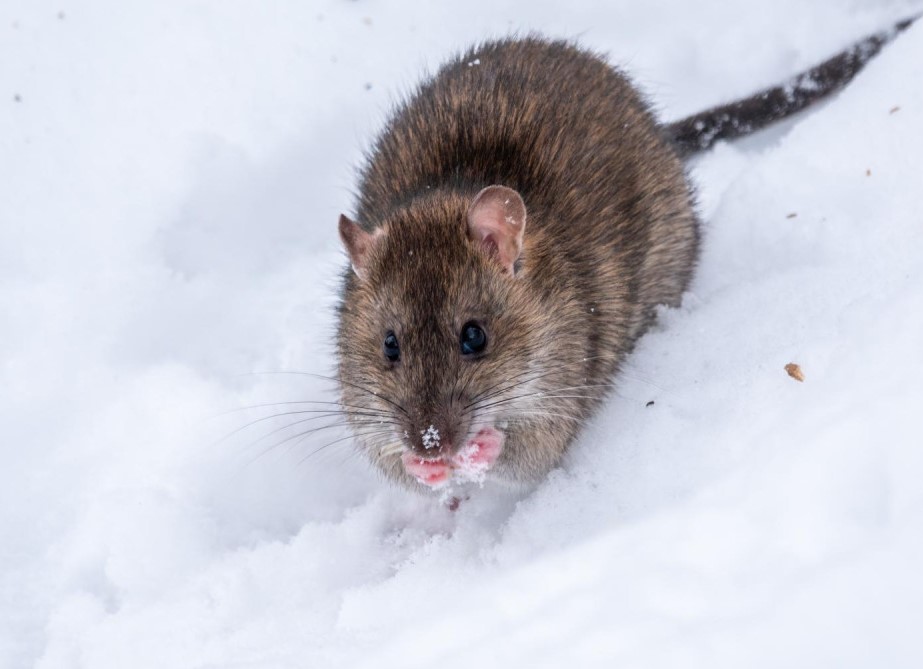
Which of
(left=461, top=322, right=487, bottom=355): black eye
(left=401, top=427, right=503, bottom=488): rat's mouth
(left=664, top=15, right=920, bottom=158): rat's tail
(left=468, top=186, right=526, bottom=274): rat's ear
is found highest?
(left=468, top=186, right=526, bottom=274): rat's ear

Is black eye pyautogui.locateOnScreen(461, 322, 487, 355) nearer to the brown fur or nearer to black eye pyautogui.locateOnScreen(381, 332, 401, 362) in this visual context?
the brown fur

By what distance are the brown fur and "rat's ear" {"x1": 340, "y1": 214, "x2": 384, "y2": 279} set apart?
2 centimetres

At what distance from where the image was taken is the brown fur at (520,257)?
3227 millimetres

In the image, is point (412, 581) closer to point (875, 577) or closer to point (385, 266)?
point (385, 266)

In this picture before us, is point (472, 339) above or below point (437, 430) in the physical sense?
above

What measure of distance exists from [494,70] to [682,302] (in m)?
1.49

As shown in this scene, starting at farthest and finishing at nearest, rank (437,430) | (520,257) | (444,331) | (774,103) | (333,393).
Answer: (774,103)
(333,393)
(520,257)
(444,331)
(437,430)

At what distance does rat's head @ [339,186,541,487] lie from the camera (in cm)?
315

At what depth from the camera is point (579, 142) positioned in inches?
157

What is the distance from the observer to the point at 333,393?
442cm

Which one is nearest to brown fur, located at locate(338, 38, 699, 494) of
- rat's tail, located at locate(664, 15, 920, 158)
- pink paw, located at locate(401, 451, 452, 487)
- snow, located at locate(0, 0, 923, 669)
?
pink paw, located at locate(401, 451, 452, 487)

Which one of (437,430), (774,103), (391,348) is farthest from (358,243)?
(774,103)

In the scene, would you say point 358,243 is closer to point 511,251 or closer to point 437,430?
point 511,251

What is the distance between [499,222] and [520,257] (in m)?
0.21
